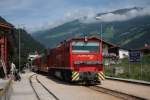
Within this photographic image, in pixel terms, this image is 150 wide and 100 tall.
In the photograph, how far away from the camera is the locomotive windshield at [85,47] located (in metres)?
33.8

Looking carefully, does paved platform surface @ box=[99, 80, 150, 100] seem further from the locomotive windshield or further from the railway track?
the railway track

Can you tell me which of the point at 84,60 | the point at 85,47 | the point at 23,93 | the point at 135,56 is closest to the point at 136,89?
the point at 23,93

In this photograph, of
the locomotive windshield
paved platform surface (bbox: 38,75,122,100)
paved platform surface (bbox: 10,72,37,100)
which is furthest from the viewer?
the locomotive windshield

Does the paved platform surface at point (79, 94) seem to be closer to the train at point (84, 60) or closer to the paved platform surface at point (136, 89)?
the paved platform surface at point (136, 89)

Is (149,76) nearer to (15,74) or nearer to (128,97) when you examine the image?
(15,74)

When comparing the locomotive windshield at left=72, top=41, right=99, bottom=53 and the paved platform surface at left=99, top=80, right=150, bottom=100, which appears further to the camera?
the locomotive windshield at left=72, top=41, right=99, bottom=53

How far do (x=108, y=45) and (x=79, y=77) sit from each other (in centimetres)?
8489

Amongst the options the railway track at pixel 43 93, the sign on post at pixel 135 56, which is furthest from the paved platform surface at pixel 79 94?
the sign on post at pixel 135 56

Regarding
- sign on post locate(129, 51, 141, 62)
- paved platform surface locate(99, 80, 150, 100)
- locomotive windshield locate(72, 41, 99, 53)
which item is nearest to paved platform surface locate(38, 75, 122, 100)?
paved platform surface locate(99, 80, 150, 100)

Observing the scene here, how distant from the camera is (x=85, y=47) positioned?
34.0 metres

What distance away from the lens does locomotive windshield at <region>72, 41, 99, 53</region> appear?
111 feet

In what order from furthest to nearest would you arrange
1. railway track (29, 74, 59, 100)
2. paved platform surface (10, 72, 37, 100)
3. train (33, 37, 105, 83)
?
train (33, 37, 105, 83)
paved platform surface (10, 72, 37, 100)
railway track (29, 74, 59, 100)

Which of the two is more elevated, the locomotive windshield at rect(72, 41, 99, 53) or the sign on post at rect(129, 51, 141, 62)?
the locomotive windshield at rect(72, 41, 99, 53)

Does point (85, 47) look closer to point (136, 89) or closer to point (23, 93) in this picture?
point (136, 89)
